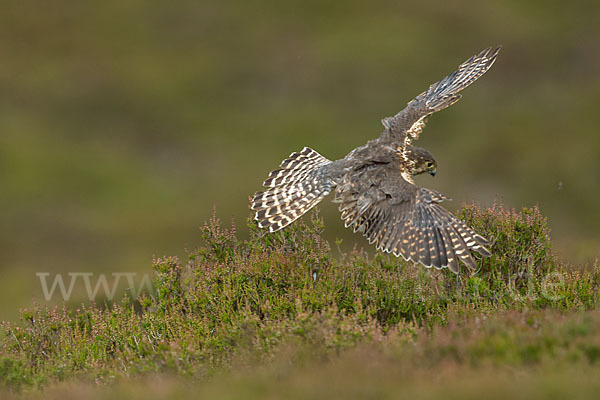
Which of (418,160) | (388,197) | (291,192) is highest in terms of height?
(418,160)

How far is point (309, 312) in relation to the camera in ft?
28.2

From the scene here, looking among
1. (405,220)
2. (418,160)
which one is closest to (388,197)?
(405,220)

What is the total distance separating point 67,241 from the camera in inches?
1444

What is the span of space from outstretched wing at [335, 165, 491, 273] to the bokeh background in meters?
20.1

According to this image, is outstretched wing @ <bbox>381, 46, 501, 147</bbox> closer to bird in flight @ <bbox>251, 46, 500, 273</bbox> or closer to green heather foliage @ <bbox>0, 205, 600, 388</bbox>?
bird in flight @ <bbox>251, 46, 500, 273</bbox>

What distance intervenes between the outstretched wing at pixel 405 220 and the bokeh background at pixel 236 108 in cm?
2005

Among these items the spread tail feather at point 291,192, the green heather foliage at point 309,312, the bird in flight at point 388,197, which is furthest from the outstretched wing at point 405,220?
the spread tail feather at point 291,192

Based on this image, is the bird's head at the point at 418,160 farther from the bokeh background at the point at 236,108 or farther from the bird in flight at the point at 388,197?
the bokeh background at the point at 236,108

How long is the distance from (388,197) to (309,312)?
2.98 metres

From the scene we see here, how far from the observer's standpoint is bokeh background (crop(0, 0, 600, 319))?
127ft

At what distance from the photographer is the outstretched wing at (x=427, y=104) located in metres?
12.8

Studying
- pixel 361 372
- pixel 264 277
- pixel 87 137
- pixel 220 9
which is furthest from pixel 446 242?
pixel 220 9

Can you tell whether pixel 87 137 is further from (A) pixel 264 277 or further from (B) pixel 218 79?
(A) pixel 264 277

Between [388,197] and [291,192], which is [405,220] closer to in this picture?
[388,197]
